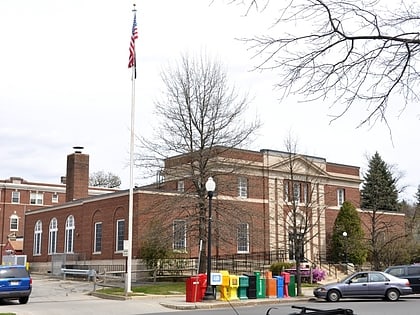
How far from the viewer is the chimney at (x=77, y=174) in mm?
56531

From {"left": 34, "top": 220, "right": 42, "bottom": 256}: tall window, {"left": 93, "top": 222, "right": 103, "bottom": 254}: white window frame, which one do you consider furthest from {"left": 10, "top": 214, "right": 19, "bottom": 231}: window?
{"left": 93, "top": 222, "right": 103, "bottom": 254}: white window frame

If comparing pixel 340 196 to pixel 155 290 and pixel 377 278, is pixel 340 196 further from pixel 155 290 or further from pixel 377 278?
pixel 377 278

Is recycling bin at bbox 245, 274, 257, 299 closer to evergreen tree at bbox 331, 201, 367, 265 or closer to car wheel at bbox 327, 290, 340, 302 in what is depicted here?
car wheel at bbox 327, 290, 340, 302

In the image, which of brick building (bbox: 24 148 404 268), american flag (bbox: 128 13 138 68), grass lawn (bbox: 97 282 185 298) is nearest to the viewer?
american flag (bbox: 128 13 138 68)

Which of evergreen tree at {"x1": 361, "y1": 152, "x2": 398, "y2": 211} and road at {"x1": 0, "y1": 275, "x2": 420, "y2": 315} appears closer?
road at {"x1": 0, "y1": 275, "x2": 420, "y2": 315}

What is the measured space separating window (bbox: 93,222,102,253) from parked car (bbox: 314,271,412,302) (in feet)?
81.0

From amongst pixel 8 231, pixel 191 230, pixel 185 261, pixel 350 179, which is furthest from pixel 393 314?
pixel 8 231

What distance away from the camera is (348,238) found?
49.6 metres

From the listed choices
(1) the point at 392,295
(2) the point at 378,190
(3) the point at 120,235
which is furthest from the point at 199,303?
(2) the point at 378,190

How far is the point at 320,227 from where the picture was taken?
51906 millimetres

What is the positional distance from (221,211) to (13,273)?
41.9 feet

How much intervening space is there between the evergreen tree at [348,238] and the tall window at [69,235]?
73.9 ft

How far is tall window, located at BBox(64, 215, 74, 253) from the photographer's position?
52156mm

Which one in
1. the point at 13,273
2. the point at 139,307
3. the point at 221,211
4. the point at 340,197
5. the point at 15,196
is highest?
the point at 15,196
